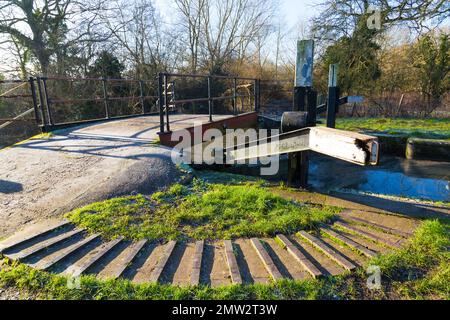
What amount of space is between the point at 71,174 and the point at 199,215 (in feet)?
6.82

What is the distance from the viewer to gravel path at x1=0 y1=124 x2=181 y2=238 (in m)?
3.06

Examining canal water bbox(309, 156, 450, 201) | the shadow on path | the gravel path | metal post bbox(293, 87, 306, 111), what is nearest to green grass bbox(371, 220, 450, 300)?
metal post bbox(293, 87, 306, 111)

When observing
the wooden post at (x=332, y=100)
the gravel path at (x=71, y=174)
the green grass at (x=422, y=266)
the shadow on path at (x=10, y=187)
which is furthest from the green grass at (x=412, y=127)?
the shadow on path at (x=10, y=187)

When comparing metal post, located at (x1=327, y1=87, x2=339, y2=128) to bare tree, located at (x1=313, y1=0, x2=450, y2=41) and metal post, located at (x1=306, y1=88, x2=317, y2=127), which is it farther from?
bare tree, located at (x1=313, y1=0, x2=450, y2=41)

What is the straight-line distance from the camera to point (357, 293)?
1.87m

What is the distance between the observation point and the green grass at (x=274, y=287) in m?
1.83

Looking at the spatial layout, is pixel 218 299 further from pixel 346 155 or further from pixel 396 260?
pixel 346 155

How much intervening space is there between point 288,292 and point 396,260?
0.95 metres

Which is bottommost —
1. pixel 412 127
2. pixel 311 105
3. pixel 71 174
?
pixel 412 127

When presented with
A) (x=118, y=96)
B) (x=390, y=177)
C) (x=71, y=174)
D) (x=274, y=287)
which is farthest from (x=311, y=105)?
(x=118, y=96)

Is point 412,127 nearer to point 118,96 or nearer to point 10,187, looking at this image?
point 10,187

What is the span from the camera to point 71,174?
3820 millimetres

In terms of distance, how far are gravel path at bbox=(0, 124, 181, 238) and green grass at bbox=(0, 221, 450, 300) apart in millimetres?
964
